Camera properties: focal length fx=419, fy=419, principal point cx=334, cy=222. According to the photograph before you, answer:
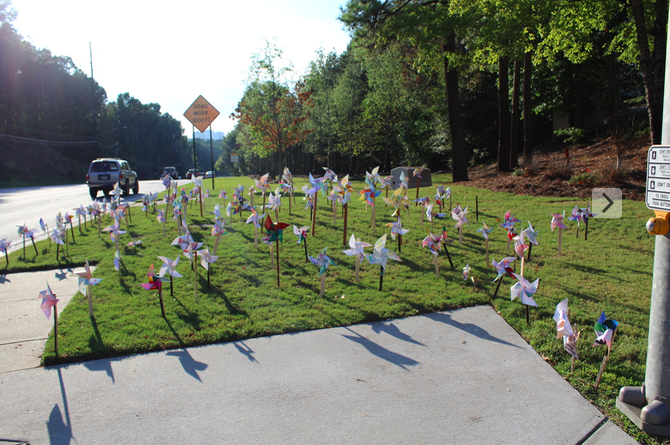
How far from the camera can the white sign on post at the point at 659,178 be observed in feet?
7.99

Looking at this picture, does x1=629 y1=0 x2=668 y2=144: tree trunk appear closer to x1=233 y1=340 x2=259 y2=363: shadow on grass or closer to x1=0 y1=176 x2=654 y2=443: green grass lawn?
x1=0 y1=176 x2=654 y2=443: green grass lawn

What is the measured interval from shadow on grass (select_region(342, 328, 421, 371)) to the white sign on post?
1.98m

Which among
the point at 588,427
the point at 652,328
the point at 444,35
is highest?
the point at 444,35

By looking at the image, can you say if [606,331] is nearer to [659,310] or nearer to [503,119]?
[659,310]

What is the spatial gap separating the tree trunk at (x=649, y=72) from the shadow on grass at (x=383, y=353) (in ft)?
38.1

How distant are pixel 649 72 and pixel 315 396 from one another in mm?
12883

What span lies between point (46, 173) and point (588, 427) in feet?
179

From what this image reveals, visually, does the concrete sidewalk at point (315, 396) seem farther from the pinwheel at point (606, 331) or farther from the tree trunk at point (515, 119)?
the tree trunk at point (515, 119)

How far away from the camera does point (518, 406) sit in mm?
2807

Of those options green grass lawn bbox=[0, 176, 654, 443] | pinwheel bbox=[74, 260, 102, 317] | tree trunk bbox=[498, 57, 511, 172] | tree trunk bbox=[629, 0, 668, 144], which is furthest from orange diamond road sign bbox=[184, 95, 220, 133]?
tree trunk bbox=[629, 0, 668, 144]

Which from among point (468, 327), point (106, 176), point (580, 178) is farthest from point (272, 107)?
point (468, 327)

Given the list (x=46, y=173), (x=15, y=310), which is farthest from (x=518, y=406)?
(x=46, y=173)

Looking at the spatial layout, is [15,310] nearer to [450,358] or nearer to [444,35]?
[450,358]

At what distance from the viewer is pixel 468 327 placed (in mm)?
4043
